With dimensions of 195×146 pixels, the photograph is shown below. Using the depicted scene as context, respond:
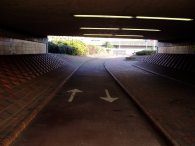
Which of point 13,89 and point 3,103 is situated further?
point 13,89

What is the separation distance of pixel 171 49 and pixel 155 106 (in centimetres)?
2835

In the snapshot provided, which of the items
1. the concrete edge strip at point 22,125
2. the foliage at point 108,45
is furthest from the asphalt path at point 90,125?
the foliage at point 108,45

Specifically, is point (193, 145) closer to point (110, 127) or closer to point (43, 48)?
point (110, 127)

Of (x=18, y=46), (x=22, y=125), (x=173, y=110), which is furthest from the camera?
(x=18, y=46)

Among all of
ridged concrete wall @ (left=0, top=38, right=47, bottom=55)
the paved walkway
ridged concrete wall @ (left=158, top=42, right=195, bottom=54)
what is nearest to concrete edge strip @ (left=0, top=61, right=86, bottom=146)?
the paved walkway

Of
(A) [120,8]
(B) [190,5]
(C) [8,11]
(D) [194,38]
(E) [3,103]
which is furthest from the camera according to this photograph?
(D) [194,38]

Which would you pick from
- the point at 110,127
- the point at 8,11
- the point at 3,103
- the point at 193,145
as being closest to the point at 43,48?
the point at 8,11

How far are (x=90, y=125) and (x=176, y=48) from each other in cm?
2898

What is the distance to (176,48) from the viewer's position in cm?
3647

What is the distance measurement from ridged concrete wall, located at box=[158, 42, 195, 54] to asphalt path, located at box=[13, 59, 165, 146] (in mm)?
19182

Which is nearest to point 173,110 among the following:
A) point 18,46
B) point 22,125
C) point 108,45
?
point 22,125

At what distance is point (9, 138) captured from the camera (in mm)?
7504

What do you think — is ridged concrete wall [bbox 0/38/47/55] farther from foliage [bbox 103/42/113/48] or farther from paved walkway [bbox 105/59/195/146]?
foliage [bbox 103/42/113/48]

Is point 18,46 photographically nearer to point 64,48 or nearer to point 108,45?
point 64,48
